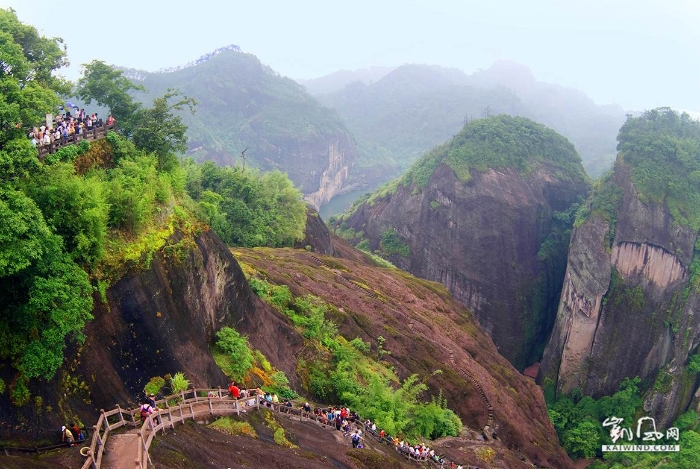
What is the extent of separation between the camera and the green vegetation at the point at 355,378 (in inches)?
941

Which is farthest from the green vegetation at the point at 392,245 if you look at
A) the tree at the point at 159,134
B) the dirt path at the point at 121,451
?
the dirt path at the point at 121,451

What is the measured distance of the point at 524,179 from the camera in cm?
7506

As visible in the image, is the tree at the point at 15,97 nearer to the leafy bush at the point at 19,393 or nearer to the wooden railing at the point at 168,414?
the leafy bush at the point at 19,393

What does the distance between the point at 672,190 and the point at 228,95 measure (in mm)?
139267

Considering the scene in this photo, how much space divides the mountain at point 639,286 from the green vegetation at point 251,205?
1211 inches

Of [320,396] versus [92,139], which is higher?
[92,139]

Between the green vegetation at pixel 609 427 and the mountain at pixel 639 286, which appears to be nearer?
the green vegetation at pixel 609 427

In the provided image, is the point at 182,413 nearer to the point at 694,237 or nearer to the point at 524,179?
the point at 694,237

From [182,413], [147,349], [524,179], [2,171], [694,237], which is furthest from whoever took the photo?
[524,179]

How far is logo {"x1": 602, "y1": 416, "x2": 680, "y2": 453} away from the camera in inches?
1881

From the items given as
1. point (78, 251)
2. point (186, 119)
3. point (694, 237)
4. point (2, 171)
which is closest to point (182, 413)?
point (78, 251)

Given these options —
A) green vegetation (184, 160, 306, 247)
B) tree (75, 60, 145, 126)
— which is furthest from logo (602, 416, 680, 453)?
tree (75, 60, 145, 126)

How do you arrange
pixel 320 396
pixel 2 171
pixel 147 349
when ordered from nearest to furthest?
pixel 2 171, pixel 147 349, pixel 320 396

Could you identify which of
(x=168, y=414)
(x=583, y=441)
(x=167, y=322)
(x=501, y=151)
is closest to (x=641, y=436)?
(x=583, y=441)
